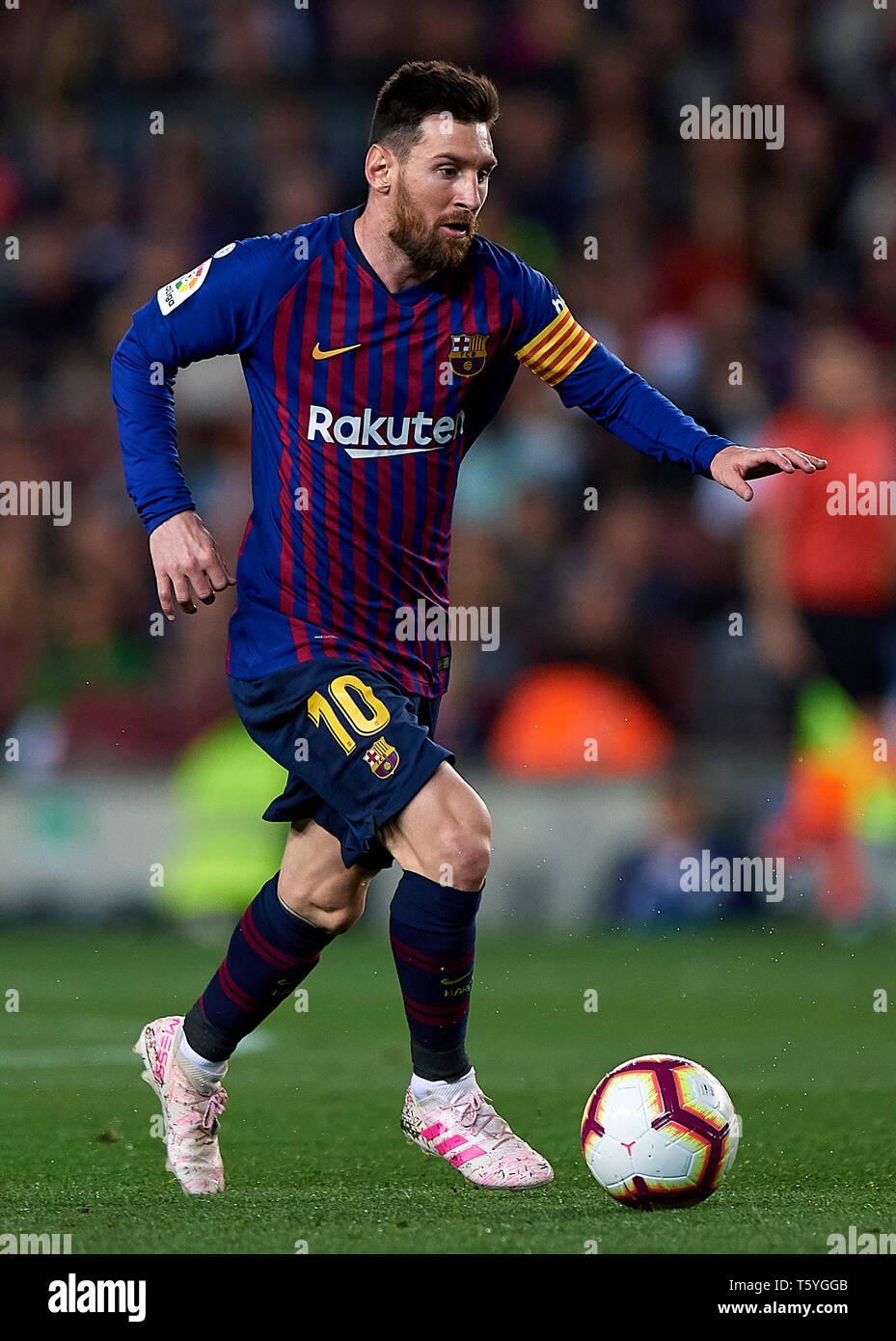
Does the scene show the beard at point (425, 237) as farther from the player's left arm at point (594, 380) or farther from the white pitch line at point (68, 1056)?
the white pitch line at point (68, 1056)

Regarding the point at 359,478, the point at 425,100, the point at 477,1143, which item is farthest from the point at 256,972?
the point at 425,100

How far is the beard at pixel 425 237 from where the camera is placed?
13.4 ft

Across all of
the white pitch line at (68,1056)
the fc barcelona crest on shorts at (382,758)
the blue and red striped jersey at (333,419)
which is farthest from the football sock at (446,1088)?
the white pitch line at (68,1056)

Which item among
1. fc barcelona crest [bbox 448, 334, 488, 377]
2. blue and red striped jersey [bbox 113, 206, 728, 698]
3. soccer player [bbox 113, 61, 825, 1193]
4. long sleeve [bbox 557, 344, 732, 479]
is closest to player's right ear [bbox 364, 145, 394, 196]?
soccer player [bbox 113, 61, 825, 1193]

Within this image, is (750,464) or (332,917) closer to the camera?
(750,464)

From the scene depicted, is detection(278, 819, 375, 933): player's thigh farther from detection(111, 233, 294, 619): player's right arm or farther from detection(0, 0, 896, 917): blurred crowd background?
detection(0, 0, 896, 917): blurred crowd background

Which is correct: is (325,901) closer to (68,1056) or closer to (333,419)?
(333,419)

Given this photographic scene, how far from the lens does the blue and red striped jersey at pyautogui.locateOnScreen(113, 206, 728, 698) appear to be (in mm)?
4148

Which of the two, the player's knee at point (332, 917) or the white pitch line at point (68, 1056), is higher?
the player's knee at point (332, 917)

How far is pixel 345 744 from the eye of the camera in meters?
3.91

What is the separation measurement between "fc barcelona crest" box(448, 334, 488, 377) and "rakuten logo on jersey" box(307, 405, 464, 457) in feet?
0.41

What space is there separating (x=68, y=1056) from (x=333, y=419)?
253cm

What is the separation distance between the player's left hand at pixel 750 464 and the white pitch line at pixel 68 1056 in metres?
2.73

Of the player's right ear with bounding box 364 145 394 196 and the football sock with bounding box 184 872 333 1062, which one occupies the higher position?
the player's right ear with bounding box 364 145 394 196
